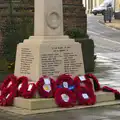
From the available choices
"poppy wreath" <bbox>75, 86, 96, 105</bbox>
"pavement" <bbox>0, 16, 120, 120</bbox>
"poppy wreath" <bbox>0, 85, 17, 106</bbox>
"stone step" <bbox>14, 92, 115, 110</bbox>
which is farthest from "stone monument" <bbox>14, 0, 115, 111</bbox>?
"pavement" <bbox>0, 16, 120, 120</bbox>

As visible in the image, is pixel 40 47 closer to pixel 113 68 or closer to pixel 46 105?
pixel 46 105

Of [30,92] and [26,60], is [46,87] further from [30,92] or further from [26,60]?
[26,60]

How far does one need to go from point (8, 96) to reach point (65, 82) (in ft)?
4.05

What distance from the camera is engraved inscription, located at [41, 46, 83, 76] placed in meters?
11.0

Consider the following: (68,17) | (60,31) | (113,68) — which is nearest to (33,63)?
(60,31)

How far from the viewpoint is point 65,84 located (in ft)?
35.8

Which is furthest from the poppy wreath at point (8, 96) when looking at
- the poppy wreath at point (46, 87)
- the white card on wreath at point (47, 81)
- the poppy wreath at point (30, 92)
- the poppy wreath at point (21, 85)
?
the white card on wreath at point (47, 81)

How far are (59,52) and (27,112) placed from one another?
1696mm

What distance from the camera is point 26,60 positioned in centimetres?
1121

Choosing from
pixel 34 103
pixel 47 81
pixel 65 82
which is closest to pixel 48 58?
pixel 47 81

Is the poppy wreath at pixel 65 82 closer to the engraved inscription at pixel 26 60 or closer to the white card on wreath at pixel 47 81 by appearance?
the white card on wreath at pixel 47 81

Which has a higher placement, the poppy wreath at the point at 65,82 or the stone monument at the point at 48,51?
the stone monument at the point at 48,51

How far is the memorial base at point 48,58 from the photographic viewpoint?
35.7 feet

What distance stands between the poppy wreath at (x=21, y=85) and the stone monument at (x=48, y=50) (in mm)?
172
